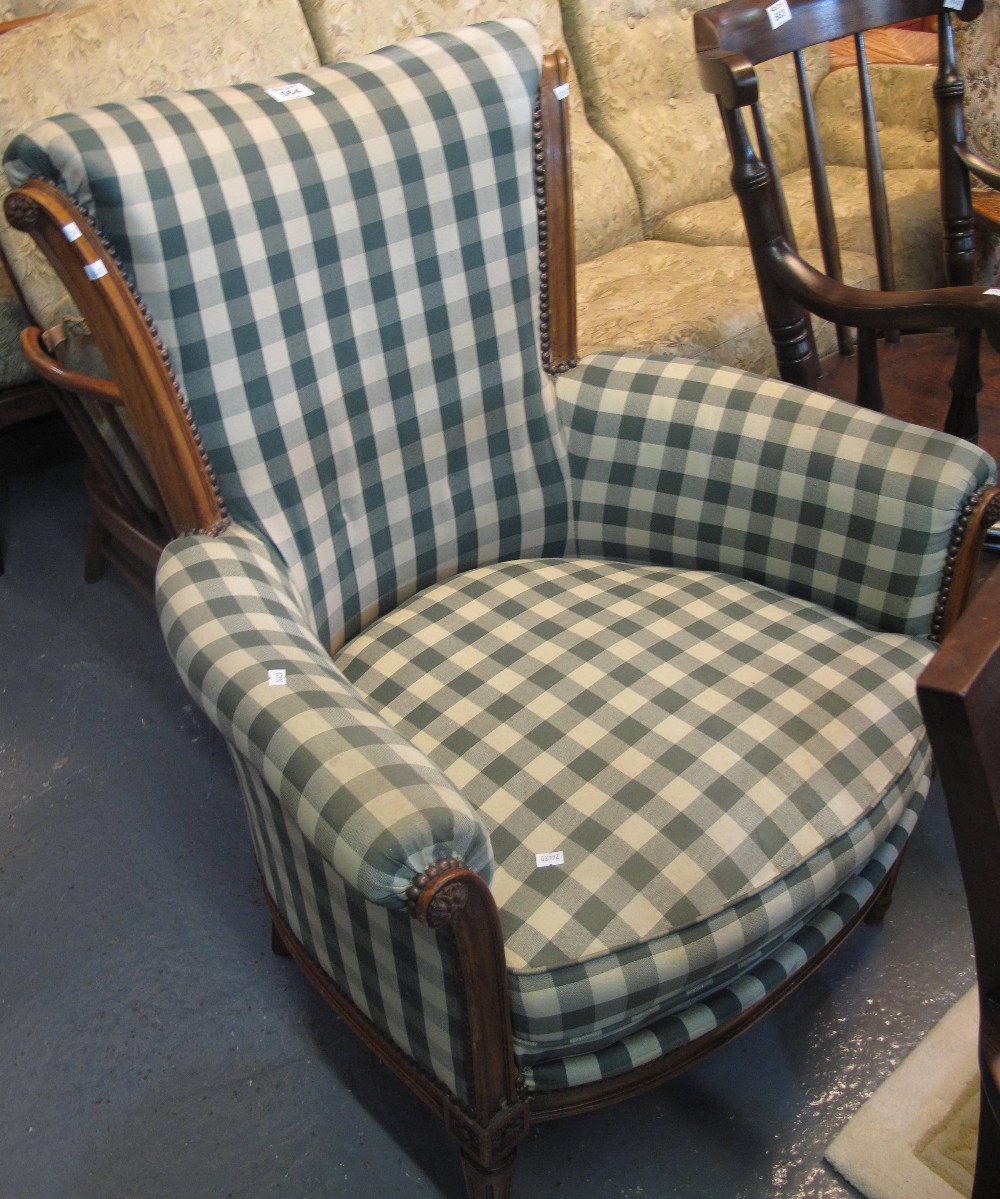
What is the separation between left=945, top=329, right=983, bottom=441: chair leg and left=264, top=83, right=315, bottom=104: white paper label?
744 millimetres

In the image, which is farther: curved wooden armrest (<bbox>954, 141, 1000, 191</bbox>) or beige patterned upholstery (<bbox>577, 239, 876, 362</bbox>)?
beige patterned upholstery (<bbox>577, 239, 876, 362</bbox>)

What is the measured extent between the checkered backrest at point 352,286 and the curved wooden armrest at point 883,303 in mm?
320

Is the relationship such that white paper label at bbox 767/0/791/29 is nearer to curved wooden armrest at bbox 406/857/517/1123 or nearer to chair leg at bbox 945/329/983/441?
chair leg at bbox 945/329/983/441

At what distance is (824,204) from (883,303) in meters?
0.28

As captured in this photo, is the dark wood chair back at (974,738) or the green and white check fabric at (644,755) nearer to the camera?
the dark wood chair back at (974,738)

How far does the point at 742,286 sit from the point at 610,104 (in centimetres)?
59

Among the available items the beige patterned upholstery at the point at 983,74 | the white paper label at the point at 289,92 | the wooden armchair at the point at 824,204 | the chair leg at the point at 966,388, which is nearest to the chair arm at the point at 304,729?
the white paper label at the point at 289,92

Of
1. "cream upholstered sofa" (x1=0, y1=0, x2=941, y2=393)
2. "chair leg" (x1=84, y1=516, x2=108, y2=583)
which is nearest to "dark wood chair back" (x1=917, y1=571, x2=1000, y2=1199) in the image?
"cream upholstered sofa" (x1=0, y1=0, x2=941, y2=393)

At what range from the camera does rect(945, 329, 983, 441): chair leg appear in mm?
1219

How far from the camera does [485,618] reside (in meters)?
1.14

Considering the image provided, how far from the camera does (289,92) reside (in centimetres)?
100

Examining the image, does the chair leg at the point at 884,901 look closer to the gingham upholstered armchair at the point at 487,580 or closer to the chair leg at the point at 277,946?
the gingham upholstered armchair at the point at 487,580

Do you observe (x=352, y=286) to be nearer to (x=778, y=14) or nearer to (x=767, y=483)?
(x=767, y=483)

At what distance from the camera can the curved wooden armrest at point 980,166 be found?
1367mm
